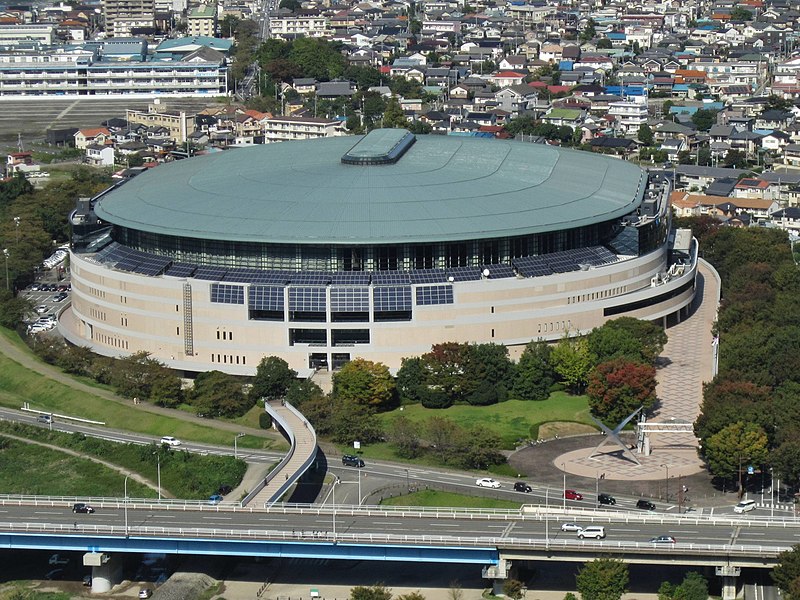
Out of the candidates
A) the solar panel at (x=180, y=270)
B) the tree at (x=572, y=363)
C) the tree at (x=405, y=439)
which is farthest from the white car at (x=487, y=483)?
the solar panel at (x=180, y=270)

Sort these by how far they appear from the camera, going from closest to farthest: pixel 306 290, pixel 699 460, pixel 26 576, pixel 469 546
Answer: pixel 469 546 < pixel 26 576 < pixel 699 460 < pixel 306 290

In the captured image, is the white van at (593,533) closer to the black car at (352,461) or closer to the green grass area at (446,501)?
the green grass area at (446,501)

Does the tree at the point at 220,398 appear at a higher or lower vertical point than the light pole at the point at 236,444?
higher

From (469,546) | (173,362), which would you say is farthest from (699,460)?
(173,362)

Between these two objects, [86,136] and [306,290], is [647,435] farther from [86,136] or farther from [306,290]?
[86,136]

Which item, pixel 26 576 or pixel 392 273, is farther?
pixel 392 273

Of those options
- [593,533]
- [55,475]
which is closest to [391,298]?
[55,475]

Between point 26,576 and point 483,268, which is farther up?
point 483,268
